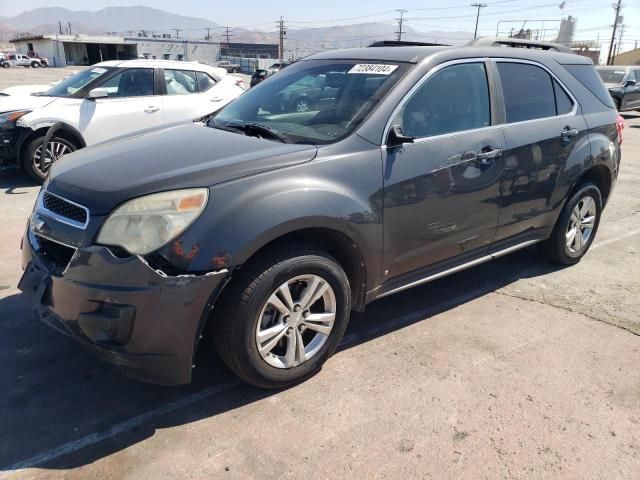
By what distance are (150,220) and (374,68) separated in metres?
1.83

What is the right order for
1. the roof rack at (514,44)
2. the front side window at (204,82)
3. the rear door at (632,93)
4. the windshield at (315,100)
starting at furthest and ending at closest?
the rear door at (632,93)
the front side window at (204,82)
the roof rack at (514,44)
the windshield at (315,100)

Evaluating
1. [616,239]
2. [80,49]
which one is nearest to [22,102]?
[616,239]

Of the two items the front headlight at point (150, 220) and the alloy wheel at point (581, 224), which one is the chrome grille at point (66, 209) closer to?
the front headlight at point (150, 220)

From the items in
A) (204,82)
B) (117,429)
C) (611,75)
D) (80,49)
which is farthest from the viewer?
(80,49)

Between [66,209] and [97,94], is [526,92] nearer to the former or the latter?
[66,209]

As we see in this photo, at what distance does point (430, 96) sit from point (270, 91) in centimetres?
121

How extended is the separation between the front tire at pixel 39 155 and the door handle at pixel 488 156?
222 inches

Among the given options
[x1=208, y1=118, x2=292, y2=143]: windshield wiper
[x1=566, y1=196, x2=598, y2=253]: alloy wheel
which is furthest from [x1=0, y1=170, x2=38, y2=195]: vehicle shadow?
[x1=566, y1=196, x2=598, y2=253]: alloy wheel

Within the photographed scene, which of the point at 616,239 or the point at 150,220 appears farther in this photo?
the point at 616,239

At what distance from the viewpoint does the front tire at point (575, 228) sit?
4492 mm

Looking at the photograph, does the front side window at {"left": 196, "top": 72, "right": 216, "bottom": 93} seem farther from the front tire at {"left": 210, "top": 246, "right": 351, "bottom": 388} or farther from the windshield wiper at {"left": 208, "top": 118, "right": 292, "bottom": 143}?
the front tire at {"left": 210, "top": 246, "right": 351, "bottom": 388}

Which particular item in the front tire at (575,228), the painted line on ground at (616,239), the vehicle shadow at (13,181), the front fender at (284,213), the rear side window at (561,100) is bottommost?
the painted line on ground at (616,239)

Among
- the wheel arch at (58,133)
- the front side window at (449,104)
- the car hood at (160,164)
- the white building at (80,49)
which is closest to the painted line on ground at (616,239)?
the front side window at (449,104)

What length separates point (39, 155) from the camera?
7094 mm
